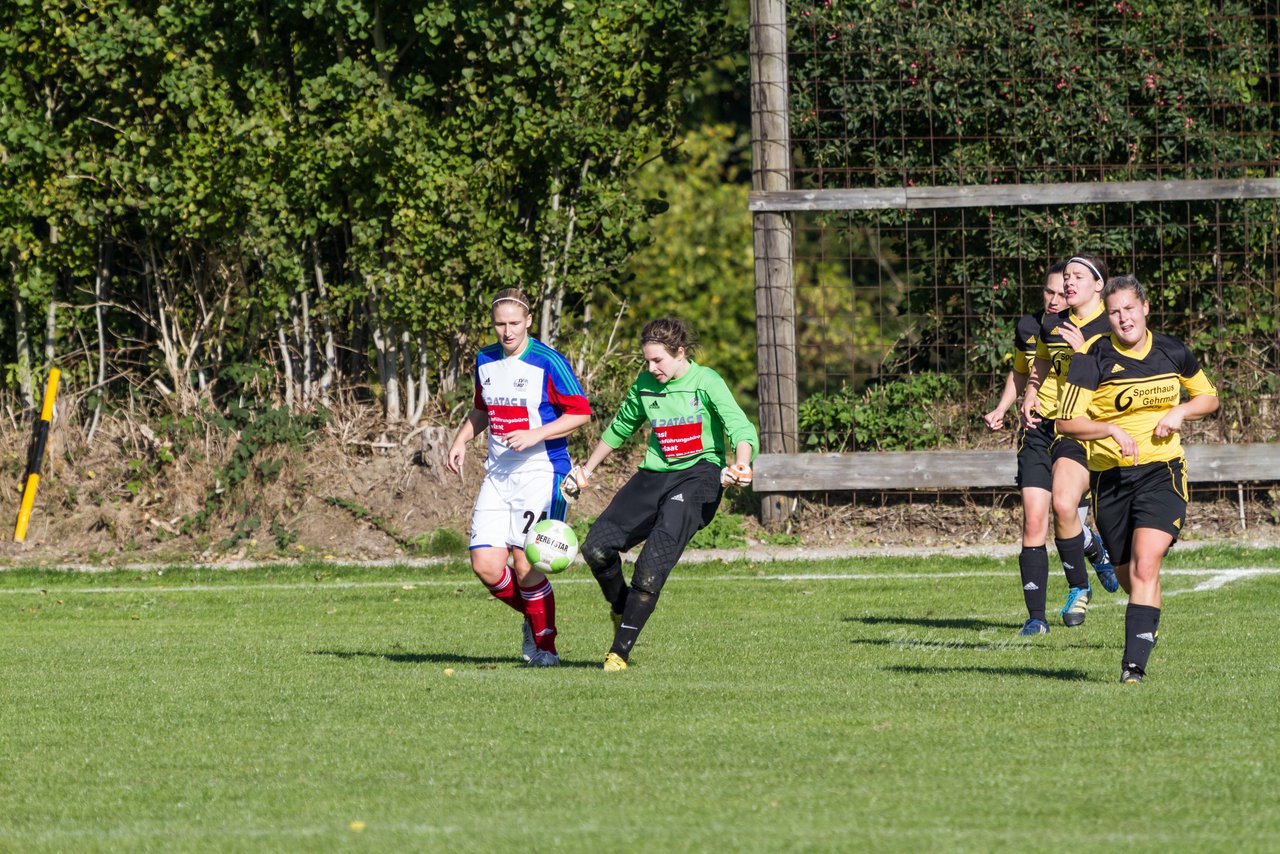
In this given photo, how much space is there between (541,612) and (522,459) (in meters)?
0.79

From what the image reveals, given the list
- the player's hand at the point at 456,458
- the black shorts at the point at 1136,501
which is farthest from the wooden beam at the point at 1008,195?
the black shorts at the point at 1136,501

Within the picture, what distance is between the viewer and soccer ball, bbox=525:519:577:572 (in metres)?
8.39

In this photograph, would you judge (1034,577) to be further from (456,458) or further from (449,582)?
(449,582)

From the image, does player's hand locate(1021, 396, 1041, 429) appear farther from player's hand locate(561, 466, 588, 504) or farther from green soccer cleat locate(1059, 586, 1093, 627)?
player's hand locate(561, 466, 588, 504)

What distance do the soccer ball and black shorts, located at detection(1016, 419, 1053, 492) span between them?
291 cm

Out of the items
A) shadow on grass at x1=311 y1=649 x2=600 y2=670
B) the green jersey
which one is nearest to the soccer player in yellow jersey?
the green jersey

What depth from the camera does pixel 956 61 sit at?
51.6 feet

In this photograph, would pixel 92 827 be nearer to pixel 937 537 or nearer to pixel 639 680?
pixel 639 680

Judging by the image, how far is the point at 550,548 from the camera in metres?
8.41

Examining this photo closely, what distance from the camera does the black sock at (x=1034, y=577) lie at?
31.7ft

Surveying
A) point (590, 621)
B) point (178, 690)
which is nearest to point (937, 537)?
point (590, 621)

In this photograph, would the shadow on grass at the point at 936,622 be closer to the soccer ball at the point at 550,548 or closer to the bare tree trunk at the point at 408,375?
the soccer ball at the point at 550,548

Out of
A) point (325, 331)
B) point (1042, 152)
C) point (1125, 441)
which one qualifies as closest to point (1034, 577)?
→ point (1125, 441)

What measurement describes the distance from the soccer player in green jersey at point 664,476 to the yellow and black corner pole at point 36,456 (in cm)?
829
